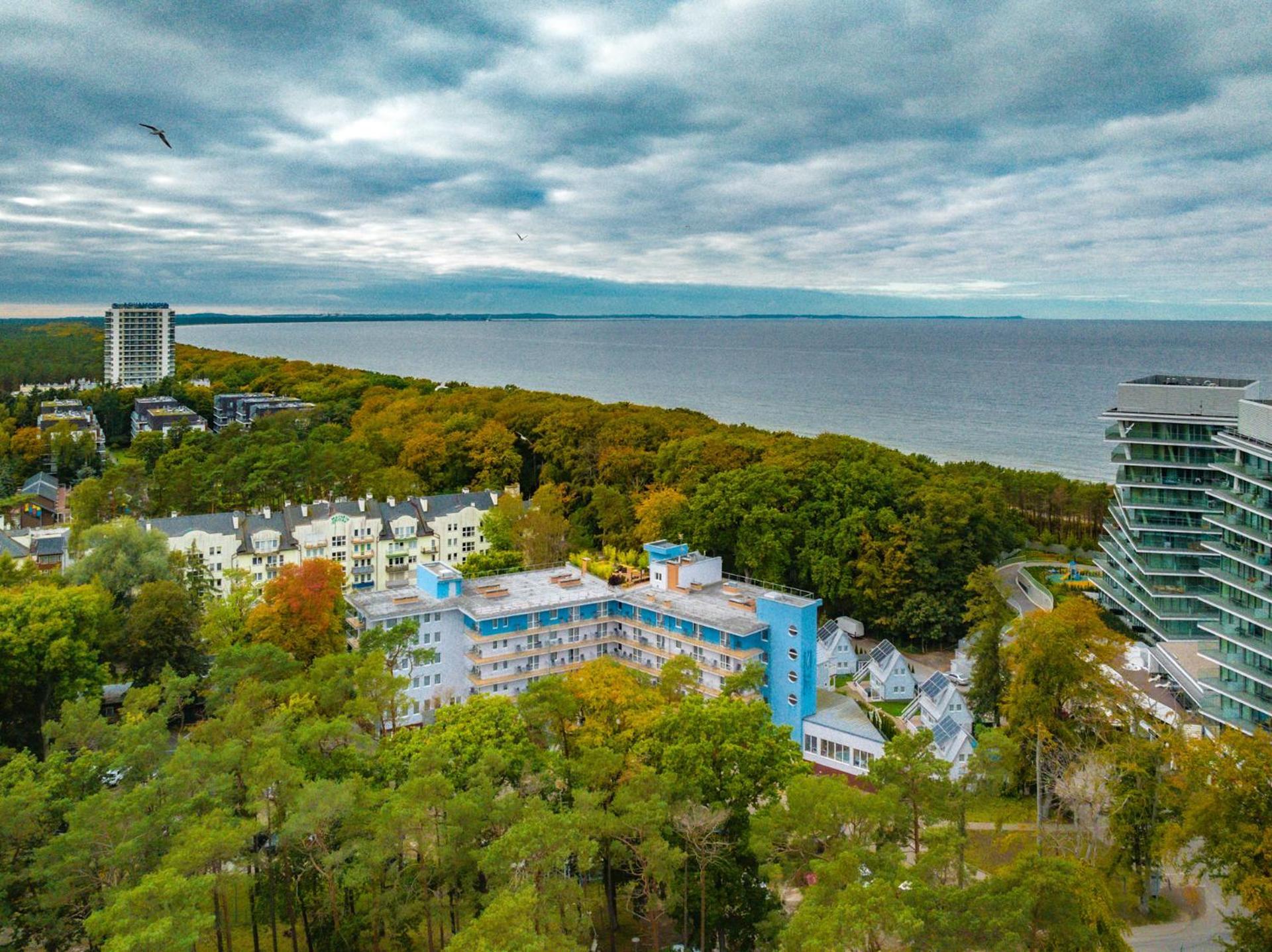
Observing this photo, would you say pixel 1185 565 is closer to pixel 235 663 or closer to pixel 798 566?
pixel 798 566

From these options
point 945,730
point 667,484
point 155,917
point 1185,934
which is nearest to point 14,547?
point 667,484

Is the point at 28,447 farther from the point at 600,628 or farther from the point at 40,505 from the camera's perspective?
the point at 600,628

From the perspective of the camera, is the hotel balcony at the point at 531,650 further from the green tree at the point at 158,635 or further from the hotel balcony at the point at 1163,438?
the hotel balcony at the point at 1163,438

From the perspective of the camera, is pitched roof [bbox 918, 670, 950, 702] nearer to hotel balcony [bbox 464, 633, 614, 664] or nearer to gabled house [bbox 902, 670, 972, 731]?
gabled house [bbox 902, 670, 972, 731]

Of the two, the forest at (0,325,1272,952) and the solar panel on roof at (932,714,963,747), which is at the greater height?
the forest at (0,325,1272,952)

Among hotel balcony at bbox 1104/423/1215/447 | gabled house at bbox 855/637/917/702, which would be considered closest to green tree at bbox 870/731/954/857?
gabled house at bbox 855/637/917/702

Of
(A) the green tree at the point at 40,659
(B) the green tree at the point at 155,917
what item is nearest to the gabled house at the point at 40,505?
(A) the green tree at the point at 40,659
